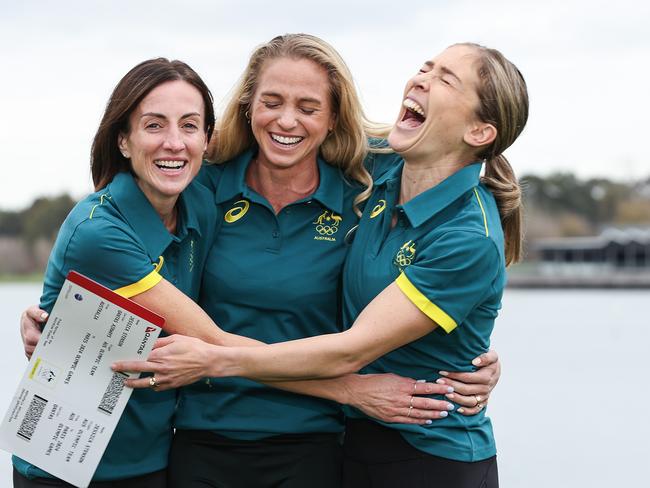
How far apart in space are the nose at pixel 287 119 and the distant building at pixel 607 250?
5055 cm

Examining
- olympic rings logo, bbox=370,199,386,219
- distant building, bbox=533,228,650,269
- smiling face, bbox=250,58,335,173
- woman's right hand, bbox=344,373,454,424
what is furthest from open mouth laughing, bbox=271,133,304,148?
distant building, bbox=533,228,650,269

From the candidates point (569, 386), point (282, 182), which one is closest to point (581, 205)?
point (569, 386)

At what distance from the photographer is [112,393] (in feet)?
9.12

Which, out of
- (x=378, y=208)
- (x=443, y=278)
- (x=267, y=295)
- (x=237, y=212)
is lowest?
(x=267, y=295)

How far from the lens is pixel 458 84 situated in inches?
113

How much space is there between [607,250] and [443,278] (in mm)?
51915

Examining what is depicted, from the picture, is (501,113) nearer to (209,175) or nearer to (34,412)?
(209,175)

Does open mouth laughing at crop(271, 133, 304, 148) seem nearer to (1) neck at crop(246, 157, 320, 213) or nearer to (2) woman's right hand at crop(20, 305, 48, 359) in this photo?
(1) neck at crop(246, 157, 320, 213)

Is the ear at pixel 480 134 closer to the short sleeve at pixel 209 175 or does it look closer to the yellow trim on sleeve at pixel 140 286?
the short sleeve at pixel 209 175

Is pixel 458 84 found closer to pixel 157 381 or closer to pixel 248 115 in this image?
pixel 248 115

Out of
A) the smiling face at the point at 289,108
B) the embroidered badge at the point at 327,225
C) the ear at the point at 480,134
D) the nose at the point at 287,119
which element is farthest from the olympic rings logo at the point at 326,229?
the ear at the point at 480,134

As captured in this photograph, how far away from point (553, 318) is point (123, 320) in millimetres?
38414

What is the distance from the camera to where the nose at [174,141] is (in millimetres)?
2869

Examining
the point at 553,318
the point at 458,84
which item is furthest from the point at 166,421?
the point at 553,318
